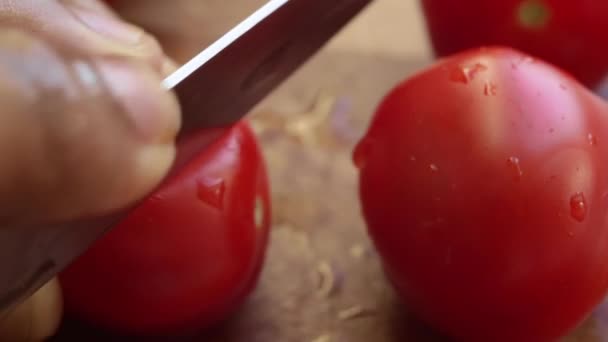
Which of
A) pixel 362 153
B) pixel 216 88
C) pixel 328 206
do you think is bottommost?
pixel 328 206

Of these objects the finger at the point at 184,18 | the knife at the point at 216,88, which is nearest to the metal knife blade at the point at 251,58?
the knife at the point at 216,88

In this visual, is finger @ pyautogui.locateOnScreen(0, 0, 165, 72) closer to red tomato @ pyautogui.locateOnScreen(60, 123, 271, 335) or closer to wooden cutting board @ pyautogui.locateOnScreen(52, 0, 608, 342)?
red tomato @ pyautogui.locateOnScreen(60, 123, 271, 335)

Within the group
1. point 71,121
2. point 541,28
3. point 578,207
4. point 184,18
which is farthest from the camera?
point 184,18

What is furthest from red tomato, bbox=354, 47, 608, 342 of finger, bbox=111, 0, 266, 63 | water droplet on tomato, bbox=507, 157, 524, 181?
finger, bbox=111, 0, 266, 63

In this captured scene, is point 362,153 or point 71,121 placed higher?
point 71,121

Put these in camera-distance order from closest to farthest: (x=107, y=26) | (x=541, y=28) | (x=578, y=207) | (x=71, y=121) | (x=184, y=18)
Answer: (x=71, y=121) → (x=107, y=26) → (x=578, y=207) → (x=541, y=28) → (x=184, y=18)

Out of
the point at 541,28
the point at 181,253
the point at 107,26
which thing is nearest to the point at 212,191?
the point at 181,253

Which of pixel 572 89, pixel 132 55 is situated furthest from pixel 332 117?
pixel 132 55

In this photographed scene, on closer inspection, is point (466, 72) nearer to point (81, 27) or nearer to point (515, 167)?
point (515, 167)

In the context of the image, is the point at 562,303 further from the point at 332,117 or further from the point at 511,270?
the point at 332,117
